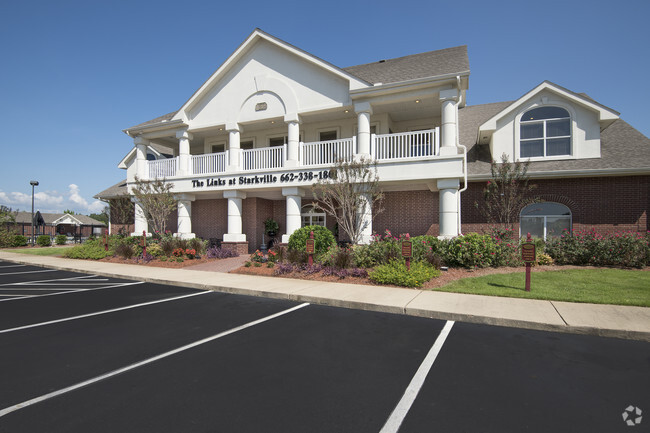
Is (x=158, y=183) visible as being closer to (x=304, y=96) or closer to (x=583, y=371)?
(x=304, y=96)

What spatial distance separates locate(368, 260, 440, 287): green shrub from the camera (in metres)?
8.96

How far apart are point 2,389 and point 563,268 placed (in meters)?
14.1

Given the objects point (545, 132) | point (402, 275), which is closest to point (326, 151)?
point (402, 275)

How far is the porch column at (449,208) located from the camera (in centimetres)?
1268

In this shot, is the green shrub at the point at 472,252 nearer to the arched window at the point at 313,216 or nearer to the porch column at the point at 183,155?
the arched window at the point at 313,216

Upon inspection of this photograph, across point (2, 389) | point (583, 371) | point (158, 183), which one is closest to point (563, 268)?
point (583, 371)

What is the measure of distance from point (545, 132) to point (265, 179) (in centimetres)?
1277

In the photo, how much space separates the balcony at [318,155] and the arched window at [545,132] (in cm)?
406

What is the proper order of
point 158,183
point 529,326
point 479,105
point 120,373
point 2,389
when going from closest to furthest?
point 2,389
point 120,373
point 529,326
point 158,183
point 479,105

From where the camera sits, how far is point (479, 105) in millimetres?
19547

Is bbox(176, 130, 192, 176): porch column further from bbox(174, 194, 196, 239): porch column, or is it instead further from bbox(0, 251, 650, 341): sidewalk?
→ bbox(0, 251, 650, 341): sidewalk

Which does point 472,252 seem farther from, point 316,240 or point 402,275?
point 316,240

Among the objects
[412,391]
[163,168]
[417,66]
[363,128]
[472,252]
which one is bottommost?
[412,391]

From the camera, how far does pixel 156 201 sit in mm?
16766
